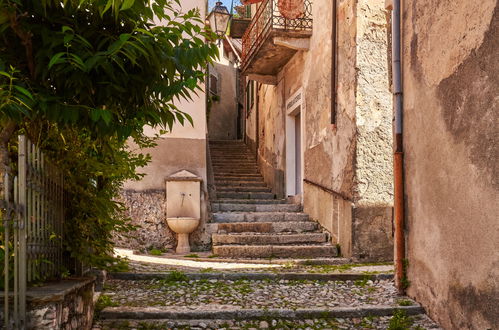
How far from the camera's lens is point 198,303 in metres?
4.23

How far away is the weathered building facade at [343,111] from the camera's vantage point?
6.57m

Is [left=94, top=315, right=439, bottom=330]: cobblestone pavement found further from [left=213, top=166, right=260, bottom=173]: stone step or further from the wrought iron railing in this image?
[left=213, top=166, right=260, bottom=173]: stone step

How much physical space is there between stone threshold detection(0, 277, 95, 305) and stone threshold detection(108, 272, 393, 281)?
7.21ft

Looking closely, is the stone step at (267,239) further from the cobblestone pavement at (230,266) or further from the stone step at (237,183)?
the stone step at (237,183)

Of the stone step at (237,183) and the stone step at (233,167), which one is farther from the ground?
the stone step at (233,167)

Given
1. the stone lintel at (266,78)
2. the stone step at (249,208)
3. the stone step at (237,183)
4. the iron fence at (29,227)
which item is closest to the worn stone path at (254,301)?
the iron fence at (29,227)

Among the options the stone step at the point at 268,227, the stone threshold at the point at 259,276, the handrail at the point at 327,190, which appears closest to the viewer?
the stone threshold at the point at 259,276

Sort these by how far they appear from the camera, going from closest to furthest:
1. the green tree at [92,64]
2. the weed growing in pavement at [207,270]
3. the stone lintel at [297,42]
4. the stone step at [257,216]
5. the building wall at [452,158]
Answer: the green tree at [92,64], the building wall at [452,158], the weed growing in pavement at [207,270], the stone step at [257,216], the stone lintel at [297,42]

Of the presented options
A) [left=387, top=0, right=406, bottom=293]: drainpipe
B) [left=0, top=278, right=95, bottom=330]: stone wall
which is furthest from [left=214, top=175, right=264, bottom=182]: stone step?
[left=0, top=278, right=95, bottom=330]: stone wall

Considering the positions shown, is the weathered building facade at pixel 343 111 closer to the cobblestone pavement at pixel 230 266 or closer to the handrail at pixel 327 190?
the handrail at pixel 327 190

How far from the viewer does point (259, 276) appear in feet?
17.3

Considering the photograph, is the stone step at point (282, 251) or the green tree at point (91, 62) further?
the stone step at point (282, 251)

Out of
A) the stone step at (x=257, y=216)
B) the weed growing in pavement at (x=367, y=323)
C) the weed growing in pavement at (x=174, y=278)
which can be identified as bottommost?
the weed growing in pavement at (x=367, y=323)

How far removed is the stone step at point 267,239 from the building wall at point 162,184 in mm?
739
